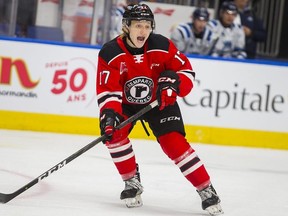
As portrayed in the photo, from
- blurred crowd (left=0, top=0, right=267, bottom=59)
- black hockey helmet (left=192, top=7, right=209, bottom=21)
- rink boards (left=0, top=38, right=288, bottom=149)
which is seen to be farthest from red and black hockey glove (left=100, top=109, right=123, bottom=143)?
black hockey helmet (left=192, top=7, right=209, bottom=21)

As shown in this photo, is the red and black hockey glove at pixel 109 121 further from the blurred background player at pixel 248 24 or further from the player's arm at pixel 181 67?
the blurred background player at pixel 248 24

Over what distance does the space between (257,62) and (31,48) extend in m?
1.84

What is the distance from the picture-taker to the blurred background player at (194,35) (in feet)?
24.1

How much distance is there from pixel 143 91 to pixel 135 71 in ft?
0.36

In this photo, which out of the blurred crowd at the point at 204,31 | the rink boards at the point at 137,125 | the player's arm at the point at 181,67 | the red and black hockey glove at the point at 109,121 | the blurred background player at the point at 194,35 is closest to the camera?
the red and black hockey glove at the point at 109,121

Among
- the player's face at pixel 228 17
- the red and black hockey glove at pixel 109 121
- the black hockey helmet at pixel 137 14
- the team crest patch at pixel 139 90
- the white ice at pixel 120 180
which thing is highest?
the black hockey helmet at pixel 137 14

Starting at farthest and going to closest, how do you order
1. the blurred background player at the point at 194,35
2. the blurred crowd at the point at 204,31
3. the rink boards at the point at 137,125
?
1. the blurred background player at the point at 194,35
2. the blurred crowd at the point at 204,31
3. the rink boards at the point at 137,125

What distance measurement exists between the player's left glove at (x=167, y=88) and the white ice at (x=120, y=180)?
530 millimetres

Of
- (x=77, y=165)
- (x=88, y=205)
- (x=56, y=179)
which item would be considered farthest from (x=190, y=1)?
(x=88, y=205)

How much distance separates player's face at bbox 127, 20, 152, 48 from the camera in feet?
12.8

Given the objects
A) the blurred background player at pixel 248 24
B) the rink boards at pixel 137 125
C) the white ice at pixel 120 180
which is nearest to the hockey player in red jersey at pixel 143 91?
the white ice at pixel 120 180

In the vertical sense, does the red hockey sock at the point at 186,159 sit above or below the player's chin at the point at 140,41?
below

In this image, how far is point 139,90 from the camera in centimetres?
404

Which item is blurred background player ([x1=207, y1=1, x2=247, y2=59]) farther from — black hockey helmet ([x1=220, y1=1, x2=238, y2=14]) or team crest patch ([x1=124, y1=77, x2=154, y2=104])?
team crest patch ([x1=124, y1=77, x2=154, y2=104])
